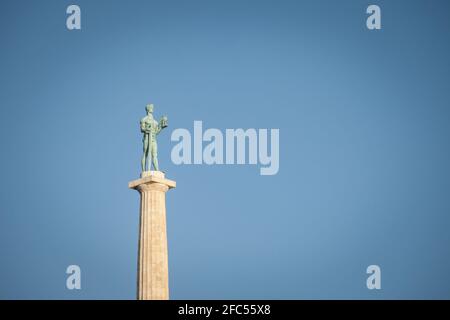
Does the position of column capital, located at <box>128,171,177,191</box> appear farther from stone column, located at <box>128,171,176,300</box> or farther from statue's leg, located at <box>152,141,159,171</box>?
statue's leg, located at <box>152,141,159,171</box>

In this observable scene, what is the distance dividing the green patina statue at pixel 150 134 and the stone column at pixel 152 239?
4.24 ft

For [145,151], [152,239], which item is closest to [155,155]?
[145,151]

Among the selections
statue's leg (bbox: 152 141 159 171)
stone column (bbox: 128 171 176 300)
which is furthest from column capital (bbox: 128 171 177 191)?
statue's leg (bbox: 152 141 159 171)

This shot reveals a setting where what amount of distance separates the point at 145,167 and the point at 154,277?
7.12 meters

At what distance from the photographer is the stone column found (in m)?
46.2

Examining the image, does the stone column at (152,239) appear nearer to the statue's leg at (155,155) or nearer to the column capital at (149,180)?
the column capital at (149,180)

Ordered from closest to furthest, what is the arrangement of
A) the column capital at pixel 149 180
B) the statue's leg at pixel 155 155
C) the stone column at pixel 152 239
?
the stone column at pixel 152 239, the column capital at pixel 149 180, the statue's leg at pixel 155 155

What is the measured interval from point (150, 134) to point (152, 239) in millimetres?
7035

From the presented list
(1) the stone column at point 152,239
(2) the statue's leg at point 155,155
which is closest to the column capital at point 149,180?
(1) the stone column at point 152,239

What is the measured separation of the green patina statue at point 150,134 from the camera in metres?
49.6
